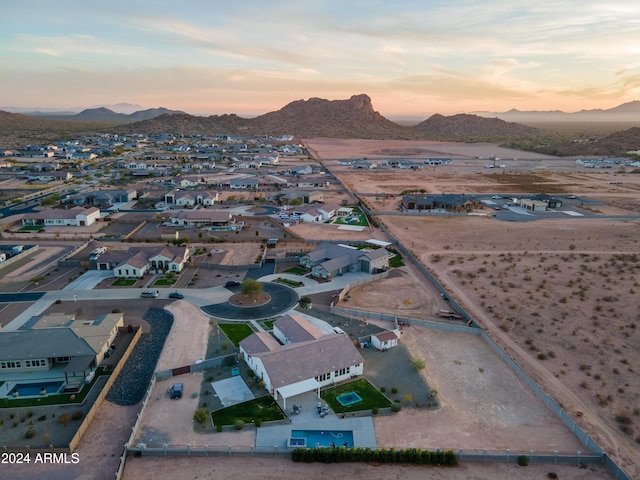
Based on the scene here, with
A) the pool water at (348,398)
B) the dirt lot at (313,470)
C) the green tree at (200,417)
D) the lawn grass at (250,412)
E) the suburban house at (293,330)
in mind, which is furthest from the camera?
the suburban house at (293,330)

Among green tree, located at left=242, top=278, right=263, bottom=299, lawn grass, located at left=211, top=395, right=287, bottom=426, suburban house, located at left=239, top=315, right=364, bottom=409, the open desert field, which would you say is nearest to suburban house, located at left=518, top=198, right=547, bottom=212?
the open desert field

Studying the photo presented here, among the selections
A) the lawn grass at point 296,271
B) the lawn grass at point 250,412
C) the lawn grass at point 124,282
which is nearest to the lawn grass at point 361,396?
the lawn grass at point 250,412

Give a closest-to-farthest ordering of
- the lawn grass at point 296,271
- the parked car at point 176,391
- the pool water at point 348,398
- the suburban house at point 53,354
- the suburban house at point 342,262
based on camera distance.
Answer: the pool water at point 348,398 → the parked car at point 176,391 → the suburban house at point 53,354 → the suburban house at point 342,262 → the lawn grass at point 296,271

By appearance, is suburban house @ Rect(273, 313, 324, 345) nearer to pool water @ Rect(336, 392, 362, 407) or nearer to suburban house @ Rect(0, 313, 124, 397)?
pool water @ Rect(336, 392, 362, 407)

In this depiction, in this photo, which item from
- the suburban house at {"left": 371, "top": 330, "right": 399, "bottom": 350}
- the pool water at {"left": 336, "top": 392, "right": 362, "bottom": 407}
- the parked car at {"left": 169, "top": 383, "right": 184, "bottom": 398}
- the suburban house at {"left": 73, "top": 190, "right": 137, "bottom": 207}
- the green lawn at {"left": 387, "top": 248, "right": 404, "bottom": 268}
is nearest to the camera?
the pool water at {"left": 336, "top": 392, "right": 362, "bottom": 407}

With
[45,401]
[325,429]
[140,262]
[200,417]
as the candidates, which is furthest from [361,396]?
[140,262]

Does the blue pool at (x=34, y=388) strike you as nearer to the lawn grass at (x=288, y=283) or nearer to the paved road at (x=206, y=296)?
the paved road at (x=206, y=296)
